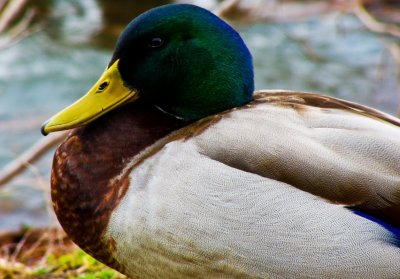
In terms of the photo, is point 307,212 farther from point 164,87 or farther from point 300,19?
point 300,19

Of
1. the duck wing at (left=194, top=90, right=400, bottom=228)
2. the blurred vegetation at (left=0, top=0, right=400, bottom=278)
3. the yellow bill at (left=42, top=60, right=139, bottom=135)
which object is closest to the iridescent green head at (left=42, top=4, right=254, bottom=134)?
the yellow bill at (left=42, top=60, right=139, bottom=135)

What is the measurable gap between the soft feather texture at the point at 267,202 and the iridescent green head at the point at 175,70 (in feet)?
0.93

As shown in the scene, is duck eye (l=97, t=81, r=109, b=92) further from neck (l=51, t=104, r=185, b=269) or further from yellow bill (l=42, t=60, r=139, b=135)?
neck (l=51, t=104, r=185, b=269)

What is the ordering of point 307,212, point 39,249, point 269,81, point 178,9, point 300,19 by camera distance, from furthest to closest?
point 300,19, point 269,81, point 39,249, point 178,9, point 307,212

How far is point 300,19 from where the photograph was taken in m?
10.9

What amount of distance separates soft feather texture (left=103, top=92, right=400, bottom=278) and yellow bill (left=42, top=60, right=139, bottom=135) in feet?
1.21

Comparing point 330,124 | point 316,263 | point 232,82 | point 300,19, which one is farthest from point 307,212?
point 300,19

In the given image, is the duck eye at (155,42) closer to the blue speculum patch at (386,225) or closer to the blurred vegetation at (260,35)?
the blue speculum patch at (386,225)

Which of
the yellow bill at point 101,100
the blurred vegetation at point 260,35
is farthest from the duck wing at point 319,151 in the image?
the blurred vegetation at point 260,35

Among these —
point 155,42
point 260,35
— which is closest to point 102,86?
point 155,42

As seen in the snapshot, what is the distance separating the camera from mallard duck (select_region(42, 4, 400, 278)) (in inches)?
115

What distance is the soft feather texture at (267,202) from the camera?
2.92 meters

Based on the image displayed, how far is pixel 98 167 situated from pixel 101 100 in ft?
0.97

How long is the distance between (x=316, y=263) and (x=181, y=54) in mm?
1023
